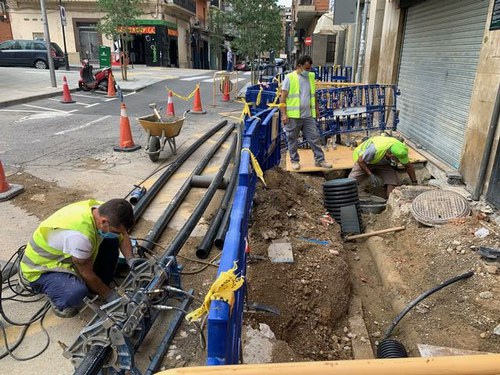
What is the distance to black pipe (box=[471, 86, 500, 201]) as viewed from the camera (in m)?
5.09

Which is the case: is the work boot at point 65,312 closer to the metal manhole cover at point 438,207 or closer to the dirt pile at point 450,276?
the dirt pile at point 450,276

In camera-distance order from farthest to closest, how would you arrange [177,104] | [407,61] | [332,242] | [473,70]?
[177,104] < [407,61] < [473,70] < [332,242]

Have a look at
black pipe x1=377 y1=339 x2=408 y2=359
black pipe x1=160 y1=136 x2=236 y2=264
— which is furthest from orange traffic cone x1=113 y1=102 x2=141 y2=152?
black pipe x1=377 y1=339 x2=408 y2=359

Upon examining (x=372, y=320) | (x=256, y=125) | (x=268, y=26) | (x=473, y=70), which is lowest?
(x=372, y=320)

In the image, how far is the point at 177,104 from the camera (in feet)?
45.8

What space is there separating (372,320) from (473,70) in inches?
172

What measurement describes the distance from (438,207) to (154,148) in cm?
455

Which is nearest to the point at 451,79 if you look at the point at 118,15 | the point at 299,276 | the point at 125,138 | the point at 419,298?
the point at 419,298

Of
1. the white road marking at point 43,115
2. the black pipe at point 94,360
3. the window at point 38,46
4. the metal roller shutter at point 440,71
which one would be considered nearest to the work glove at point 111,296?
the black pipe at point 94,360

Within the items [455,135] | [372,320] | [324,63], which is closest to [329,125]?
[455,135]

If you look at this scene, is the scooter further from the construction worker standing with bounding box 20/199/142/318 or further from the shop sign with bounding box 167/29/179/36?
the shop sign with bounding box 167/29/179/36

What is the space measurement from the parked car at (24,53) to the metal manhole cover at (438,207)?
78.1 feet

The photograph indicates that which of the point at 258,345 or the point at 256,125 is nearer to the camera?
the point at 258,345

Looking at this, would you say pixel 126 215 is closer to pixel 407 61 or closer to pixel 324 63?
pixel 407 61
